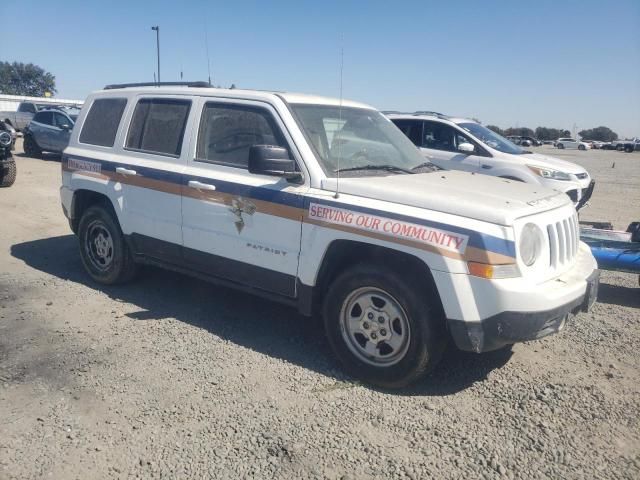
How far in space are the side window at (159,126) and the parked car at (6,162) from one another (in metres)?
7.62

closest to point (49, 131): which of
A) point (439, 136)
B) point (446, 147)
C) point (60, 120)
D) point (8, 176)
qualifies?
point (60, 120)

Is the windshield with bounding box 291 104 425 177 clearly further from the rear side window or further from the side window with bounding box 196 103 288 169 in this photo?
the rear side window

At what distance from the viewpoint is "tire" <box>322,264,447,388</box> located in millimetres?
3525

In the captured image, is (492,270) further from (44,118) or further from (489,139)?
(44,118)

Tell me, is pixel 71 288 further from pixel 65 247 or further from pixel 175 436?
pixel 175 436

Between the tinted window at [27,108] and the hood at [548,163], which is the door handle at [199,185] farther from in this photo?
the tinted window at [27,108]

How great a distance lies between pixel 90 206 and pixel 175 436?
3.36 m

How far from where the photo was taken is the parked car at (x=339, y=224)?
3336 millimetres

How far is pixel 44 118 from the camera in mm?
17531

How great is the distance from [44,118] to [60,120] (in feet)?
2.23

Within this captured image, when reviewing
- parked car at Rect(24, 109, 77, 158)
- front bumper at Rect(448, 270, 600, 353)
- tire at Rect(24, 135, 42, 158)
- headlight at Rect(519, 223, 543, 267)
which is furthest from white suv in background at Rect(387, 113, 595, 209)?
tire at Rect(24, 135, 42, 158)

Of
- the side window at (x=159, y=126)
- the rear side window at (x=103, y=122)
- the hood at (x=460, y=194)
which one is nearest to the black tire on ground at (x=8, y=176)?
the rear side window at (x=103, y=122)

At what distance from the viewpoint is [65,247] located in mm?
7168

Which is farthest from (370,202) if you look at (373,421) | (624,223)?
(624,223)
